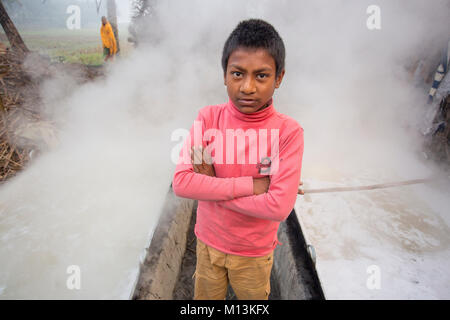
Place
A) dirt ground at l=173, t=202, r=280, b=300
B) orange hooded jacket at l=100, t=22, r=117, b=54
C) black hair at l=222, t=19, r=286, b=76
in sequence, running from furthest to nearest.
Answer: orange hooded jacket at l=100, t=22, r=117, b=54, dirt ground at l=173, t=202, r=280, b=300, black hair at l=222, t=19, r=286, b=76

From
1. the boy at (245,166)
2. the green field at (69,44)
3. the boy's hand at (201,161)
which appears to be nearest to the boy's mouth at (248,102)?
the boy at (245,166)

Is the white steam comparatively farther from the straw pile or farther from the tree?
the tree

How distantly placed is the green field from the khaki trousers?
681cm

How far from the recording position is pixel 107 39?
6.45 metres

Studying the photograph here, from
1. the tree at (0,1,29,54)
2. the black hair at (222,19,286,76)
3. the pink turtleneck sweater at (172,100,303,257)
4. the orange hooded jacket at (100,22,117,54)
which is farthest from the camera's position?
the orange hooded jacket at (100,22,117,54)

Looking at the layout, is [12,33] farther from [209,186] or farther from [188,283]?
[209,186]

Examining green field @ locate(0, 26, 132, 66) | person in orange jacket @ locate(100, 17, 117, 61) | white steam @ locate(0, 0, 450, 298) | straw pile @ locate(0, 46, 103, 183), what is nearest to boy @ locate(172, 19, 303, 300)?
white steam @ locate(0, 0, 450, 298)

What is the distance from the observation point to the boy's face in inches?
36.3

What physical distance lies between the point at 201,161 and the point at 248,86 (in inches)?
16.3

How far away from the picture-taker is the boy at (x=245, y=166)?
3.11 ft

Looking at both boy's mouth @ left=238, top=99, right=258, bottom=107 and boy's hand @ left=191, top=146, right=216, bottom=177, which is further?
boy's hand @ left=191, top=146, right=216, bottom=177

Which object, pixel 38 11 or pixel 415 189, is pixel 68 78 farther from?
pixel 415 189

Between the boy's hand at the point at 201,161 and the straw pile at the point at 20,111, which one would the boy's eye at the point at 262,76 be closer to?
the boy's hand at the point at 201,161

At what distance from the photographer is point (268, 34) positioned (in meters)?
0.93
